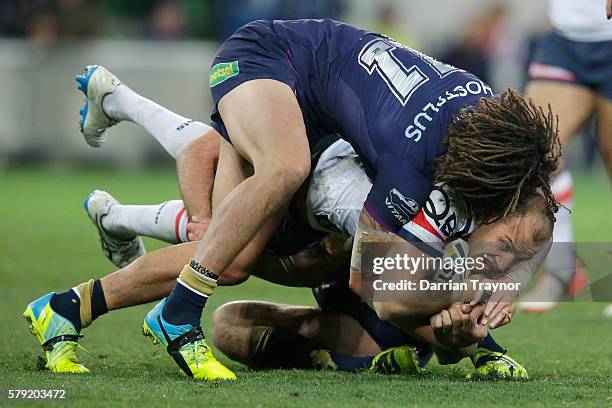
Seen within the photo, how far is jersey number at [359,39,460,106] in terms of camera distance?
4473 mm

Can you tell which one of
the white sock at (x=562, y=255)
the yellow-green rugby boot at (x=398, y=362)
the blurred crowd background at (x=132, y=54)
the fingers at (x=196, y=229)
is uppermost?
the fingers at (x=196, y=229)

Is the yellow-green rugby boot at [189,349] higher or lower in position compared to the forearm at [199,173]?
lower

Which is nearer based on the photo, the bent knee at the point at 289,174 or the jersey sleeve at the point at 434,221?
the jersey sleeve at the point at 434,221

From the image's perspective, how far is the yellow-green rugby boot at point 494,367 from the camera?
179 inches

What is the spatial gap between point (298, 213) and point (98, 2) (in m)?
13.3

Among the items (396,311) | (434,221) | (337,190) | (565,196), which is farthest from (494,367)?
(565,196)

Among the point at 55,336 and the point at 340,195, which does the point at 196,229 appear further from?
the point at 55,336

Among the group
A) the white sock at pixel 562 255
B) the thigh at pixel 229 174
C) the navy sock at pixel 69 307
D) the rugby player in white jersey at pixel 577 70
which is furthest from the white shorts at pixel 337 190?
the white sock at pixel 562 255

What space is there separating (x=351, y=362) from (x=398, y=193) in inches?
39.9

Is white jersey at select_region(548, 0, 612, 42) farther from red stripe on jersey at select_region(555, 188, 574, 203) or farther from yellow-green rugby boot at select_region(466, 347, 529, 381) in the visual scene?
yellow-green rugby boot at select_region(466, 347, 529, 381)

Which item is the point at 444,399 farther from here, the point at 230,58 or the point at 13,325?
the point at 13,325

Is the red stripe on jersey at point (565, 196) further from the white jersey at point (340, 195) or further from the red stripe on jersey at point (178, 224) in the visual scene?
the red stripe on jersey at point (178, 224)

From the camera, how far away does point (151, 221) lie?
5.39m
